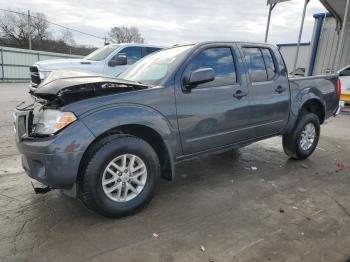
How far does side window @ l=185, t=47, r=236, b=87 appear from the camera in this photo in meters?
4.14

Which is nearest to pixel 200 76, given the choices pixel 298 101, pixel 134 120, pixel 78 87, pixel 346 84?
pixel 134 120

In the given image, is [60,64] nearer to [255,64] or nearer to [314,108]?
[255,64]

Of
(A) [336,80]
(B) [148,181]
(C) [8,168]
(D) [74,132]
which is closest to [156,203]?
(B) [148,181]

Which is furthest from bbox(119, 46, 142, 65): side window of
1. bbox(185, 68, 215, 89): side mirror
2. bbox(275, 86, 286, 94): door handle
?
bbox(185, 68, 215, 89): side mirror

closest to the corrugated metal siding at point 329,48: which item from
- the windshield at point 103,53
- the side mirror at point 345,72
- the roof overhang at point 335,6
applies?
the roof overhang at point 335,6

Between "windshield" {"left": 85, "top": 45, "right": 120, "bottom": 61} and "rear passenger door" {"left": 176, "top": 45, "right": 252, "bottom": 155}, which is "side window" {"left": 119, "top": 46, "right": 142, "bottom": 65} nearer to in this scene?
"windshield" {"left": 85, "top": 45, "right": 120, "bottom": 61}

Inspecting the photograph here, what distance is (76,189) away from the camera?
335cm

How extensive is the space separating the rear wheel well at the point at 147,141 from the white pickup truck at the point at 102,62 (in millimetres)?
6579

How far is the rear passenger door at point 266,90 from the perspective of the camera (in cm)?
470

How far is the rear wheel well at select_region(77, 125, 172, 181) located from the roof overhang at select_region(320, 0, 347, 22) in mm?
13921

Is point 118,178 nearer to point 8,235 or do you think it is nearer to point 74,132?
point 74,132

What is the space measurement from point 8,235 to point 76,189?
0.72 metres

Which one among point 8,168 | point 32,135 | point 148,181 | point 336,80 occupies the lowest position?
point 8,168

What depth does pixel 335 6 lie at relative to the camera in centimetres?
1498
